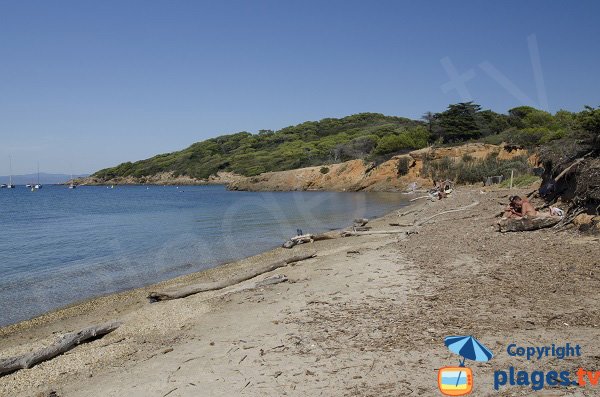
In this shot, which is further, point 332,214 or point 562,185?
point 332,214

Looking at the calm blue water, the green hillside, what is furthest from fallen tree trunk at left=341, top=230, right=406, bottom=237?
the green hillside

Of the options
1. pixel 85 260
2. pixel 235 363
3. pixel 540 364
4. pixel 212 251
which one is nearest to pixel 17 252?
pixel 85 260

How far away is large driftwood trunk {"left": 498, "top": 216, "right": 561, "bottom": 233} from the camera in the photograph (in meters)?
11.4

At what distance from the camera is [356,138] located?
284 feet

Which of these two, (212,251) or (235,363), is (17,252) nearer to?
(212,251)

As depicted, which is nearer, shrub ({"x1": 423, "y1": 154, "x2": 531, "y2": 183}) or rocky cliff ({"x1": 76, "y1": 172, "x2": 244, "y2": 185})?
shrub ({"x1": 423, "y1": 154, "x2": 531, "y2": 183})

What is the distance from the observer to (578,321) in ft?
18.0

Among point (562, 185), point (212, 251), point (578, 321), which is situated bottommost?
point (212, 251)

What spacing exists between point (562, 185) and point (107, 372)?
13.5m

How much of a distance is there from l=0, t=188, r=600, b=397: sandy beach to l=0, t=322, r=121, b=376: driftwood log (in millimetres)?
128

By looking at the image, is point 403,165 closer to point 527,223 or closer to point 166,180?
point 527,223

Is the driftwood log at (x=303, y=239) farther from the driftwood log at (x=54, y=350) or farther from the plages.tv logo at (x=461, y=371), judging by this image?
the plages.tv logo at (x=461, y=371)

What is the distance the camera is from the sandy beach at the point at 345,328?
477 cm

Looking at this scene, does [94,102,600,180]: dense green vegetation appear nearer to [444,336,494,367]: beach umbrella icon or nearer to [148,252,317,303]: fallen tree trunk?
[148,252,317,303]: fallen tree trunk
